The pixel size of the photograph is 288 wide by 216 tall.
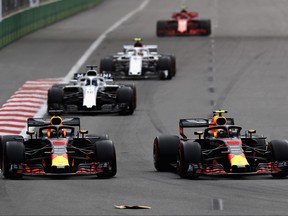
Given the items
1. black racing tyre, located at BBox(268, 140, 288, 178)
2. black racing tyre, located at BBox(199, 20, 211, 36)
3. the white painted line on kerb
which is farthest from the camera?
black racing tyre, located at BBox(199, 20, 211, 36)

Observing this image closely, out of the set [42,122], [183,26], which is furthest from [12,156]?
[183,26]

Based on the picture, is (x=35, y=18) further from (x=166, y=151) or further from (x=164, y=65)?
(x=166, y=151)

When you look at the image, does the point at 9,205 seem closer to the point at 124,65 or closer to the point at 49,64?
the point at 124,65

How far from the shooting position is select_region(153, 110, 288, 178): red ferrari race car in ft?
74.3

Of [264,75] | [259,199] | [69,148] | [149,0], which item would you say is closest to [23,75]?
[264,75]

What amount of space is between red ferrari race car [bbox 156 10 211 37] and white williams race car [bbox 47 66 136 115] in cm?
2444

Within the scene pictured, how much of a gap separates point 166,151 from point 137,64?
1951 centimetres

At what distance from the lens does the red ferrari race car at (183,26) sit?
60.5 meters

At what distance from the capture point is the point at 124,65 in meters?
44.1

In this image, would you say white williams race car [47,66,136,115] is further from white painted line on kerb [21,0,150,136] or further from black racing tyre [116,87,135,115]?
white painted line on kerb [21,0,150,136]

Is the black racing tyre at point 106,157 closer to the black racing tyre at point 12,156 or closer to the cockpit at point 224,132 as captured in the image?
the black racing tyre at point 12,156

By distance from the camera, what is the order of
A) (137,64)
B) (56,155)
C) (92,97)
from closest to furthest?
1. (56,155)
2. (92,97)
3. (137,64)

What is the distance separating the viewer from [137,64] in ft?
143

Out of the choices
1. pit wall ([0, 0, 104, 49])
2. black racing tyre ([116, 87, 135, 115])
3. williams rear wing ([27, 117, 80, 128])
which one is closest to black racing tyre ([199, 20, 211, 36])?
pit wall ([0, 0, 104, 49])
